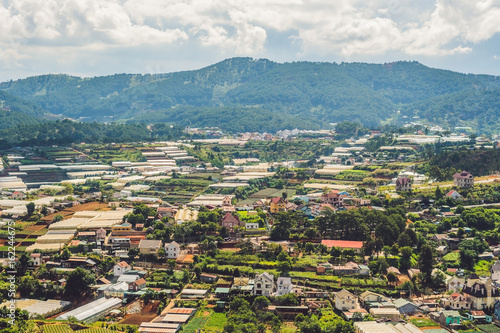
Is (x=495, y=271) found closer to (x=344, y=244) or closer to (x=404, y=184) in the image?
(x=344, y=244)

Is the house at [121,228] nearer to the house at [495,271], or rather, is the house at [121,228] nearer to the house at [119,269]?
the house at [119,269]

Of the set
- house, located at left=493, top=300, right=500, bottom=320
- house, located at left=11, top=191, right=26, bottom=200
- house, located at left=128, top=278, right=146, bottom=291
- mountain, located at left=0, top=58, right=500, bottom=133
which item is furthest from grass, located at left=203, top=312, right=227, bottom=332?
mountain, located at left=0, top=58, right=500, bottom=133

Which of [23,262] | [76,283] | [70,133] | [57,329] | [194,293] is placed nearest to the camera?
[57,329]

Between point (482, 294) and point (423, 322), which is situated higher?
point (482, 294)

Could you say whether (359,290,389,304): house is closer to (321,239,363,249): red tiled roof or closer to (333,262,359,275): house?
(333,262,359,275): house

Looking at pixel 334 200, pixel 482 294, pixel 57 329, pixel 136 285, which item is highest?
pixel 334 200

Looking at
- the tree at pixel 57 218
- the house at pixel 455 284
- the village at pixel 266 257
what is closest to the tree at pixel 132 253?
the village at pixel 266 257

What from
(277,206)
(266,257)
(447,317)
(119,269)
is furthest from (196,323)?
(277,206)
